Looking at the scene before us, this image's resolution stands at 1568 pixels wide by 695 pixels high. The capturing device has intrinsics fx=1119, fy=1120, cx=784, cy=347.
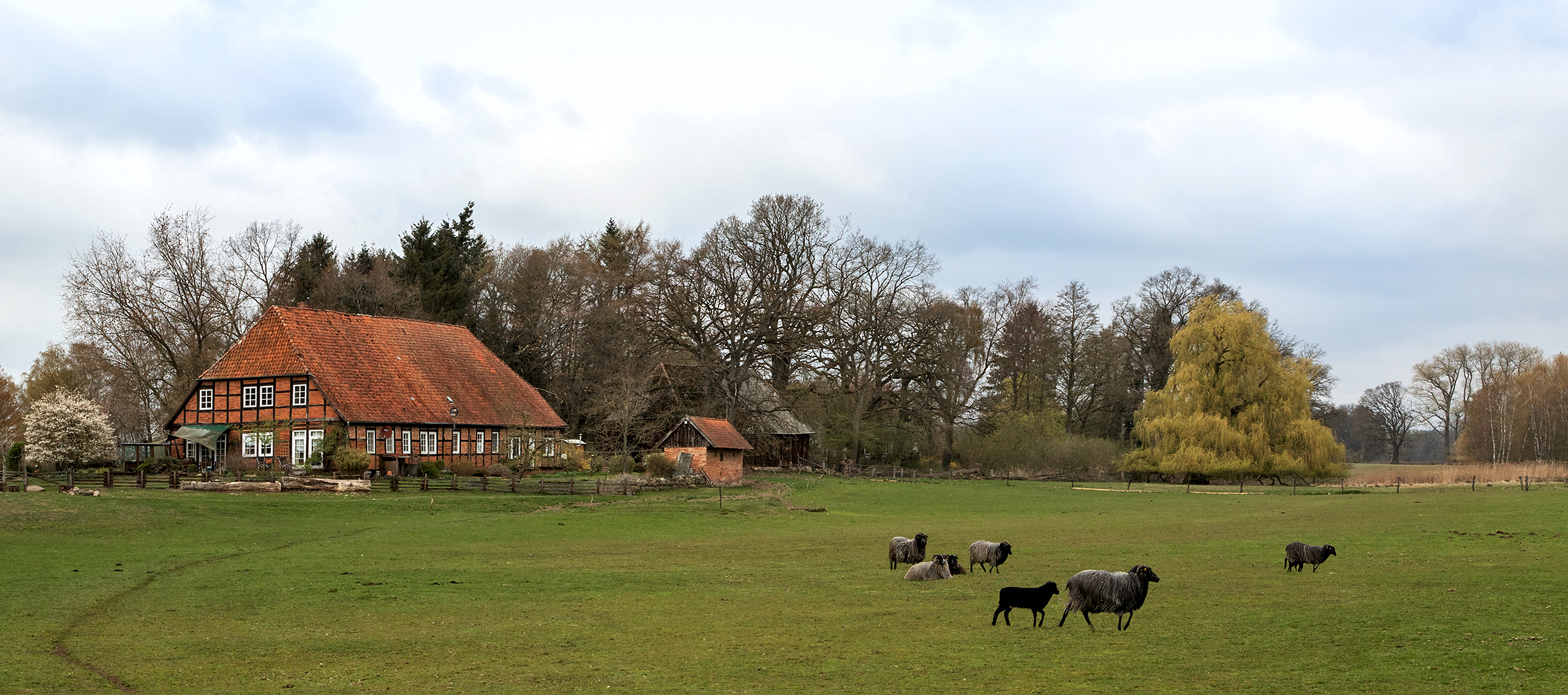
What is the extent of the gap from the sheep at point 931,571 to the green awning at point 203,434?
4029cm

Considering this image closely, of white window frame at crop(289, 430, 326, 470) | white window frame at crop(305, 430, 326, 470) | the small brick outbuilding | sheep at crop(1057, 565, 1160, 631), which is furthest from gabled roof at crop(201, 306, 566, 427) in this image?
sheep at crop(1057, 565, 1160, 631)

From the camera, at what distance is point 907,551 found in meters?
23.3

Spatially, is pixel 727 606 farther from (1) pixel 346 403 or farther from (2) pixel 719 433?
(1) pixel 346 403

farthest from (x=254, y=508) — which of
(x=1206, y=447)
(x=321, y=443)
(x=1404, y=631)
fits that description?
(x=1206, y=447)

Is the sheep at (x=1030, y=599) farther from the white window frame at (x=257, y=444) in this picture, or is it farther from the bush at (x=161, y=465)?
the white window frame at (x=257, y=444)

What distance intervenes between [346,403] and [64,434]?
34.6 ft

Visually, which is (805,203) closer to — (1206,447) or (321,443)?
(1206,447)

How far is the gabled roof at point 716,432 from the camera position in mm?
51906

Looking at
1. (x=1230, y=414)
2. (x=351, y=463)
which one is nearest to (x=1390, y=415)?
(x=1230, y=414)

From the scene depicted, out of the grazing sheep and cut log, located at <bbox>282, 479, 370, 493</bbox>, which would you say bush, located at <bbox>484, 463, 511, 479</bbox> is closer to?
cut log, located at <bbox>282, 479, 370, 493</bbox>

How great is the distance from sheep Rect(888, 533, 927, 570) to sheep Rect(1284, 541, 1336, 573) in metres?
6.92

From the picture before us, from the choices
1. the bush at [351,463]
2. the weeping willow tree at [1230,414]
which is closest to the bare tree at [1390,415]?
the weeping willow tree at [1230,414]

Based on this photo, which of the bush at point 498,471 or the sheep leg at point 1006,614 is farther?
the bush at point 498,471

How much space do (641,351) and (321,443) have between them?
22.4 m
